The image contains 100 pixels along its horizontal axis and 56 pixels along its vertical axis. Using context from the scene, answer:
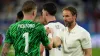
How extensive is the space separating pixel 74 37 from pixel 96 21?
2157 centimetres

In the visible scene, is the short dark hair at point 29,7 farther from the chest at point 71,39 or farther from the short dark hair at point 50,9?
the short dark hair at point 50,9

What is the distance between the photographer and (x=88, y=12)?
3011 centimetres

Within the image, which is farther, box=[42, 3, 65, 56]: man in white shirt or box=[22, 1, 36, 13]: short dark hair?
box=[42, 3, 65, 56]: man in white shirt

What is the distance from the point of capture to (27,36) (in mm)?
6125

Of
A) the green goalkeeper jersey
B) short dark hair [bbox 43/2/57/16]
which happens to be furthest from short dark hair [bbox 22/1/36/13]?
short dark hair [bbox 43/2/57/16]

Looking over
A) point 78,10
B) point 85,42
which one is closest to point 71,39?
point 85,42

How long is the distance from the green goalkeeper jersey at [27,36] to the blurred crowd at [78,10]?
20.3m

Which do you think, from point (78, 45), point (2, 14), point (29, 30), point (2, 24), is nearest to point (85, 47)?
point (78, 45)

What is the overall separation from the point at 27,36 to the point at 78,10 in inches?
915

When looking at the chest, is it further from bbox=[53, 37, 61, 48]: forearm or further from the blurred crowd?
the blurred crowd

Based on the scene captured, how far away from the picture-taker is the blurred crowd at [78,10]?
2741cm

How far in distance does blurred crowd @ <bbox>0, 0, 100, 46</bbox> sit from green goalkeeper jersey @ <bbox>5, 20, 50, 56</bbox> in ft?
66.7

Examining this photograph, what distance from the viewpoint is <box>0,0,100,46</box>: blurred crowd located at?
89.9 feet

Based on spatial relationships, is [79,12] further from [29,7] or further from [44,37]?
[29,7]
